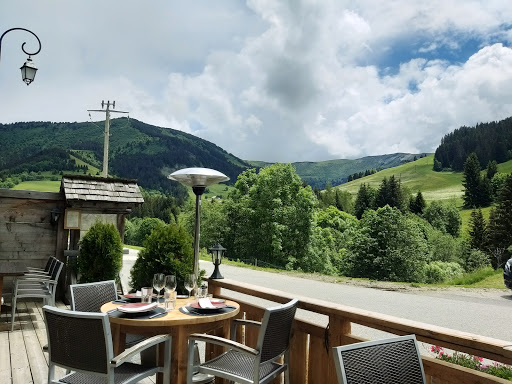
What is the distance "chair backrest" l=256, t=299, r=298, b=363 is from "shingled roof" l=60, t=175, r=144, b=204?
6.05 meters

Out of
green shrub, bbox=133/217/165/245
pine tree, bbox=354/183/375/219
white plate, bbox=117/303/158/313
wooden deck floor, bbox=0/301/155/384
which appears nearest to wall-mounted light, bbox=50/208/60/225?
wooden deck floor, bbox=0/301/155/384

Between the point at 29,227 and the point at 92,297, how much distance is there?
15.9ft

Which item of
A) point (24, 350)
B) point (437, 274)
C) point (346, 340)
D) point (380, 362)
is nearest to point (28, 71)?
point (24, 350)

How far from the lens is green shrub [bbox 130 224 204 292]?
5039 mm

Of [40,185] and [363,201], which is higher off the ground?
[40,185]

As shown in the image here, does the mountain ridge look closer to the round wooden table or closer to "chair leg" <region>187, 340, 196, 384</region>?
the round wooden table

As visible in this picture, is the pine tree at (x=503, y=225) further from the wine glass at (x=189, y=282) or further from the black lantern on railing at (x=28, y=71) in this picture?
the wine glass at (x=189, y=282)

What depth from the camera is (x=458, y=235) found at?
72.6m

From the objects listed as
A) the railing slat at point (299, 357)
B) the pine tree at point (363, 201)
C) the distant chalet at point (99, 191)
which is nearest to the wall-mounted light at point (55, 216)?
the distant chalet at point (99, 191)

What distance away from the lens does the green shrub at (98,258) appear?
696 centimetres

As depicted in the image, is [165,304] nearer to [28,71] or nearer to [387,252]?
[28,71]

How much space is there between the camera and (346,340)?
3.03m

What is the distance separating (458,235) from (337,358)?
79385mm

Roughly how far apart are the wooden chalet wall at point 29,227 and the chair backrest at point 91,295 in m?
4.50
